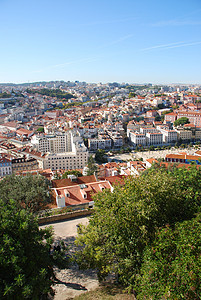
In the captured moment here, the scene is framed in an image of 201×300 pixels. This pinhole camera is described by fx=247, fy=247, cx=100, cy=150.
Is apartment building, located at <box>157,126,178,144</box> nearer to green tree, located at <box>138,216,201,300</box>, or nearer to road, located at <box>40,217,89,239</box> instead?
road, located at <box>40,217,89,239</box>

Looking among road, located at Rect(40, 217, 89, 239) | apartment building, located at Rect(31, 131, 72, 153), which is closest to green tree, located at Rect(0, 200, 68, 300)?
road, located at Rect(40, 217, 89, 239)

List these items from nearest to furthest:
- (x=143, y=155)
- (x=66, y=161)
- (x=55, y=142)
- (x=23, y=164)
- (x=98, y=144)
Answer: (x=23, y=164) < (x=66, y=161) < (x=55, y=142) < (x=143, y=155) < (x=98, y=144)

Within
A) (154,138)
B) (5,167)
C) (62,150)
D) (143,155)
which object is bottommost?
(143,155)

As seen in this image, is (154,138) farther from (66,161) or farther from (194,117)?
(66,161)

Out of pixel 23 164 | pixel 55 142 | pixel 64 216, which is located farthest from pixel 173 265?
pixel 55 142

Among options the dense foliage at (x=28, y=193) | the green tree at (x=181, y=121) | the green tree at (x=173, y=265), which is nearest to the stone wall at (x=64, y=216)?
the dense foliage at (x=28, y=193)

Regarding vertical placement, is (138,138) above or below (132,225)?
below

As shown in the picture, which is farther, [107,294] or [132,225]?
[132,225]
